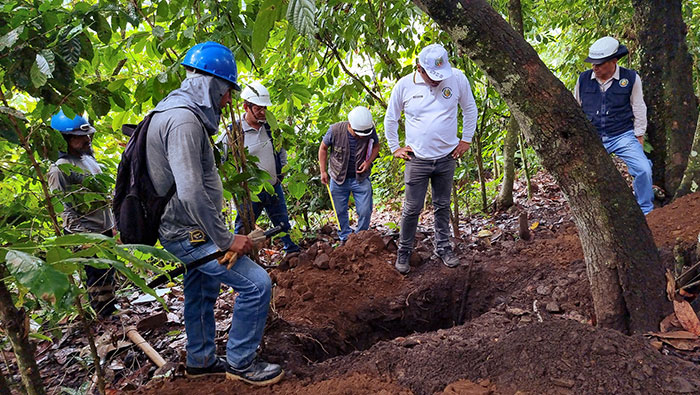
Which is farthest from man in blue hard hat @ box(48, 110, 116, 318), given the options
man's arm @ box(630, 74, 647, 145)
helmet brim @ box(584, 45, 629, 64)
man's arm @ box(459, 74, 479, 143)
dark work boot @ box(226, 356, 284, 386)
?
man's arm @ box(630, 74, 647, 145)

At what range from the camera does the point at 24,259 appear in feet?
3.53

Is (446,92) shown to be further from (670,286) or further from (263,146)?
(670,286)

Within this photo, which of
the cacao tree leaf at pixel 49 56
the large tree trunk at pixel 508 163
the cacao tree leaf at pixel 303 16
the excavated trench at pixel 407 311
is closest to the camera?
the cacao tree leaf at pixel 303 16

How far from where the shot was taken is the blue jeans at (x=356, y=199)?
595 centimetres

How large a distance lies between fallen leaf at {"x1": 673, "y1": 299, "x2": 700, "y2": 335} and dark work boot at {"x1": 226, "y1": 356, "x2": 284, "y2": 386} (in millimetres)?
2291

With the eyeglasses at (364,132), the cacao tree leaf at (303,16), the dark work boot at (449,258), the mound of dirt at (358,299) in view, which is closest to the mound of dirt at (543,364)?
the mound of dirt at (358,299)

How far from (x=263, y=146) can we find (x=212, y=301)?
1.84 metres

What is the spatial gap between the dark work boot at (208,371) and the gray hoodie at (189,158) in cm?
92

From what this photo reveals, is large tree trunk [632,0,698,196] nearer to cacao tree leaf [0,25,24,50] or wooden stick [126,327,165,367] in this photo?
wooden stick [126,327,165,367]

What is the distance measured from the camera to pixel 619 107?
4551mm

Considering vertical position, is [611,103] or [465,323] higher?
[611,103]

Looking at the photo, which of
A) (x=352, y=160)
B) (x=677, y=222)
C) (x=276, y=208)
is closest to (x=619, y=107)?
(x=677, y=222)

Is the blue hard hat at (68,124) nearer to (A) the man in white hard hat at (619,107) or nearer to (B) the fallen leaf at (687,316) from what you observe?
(B) the fallen leaf at (687,316)

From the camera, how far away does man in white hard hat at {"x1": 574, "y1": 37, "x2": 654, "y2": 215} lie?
4.39 meters
